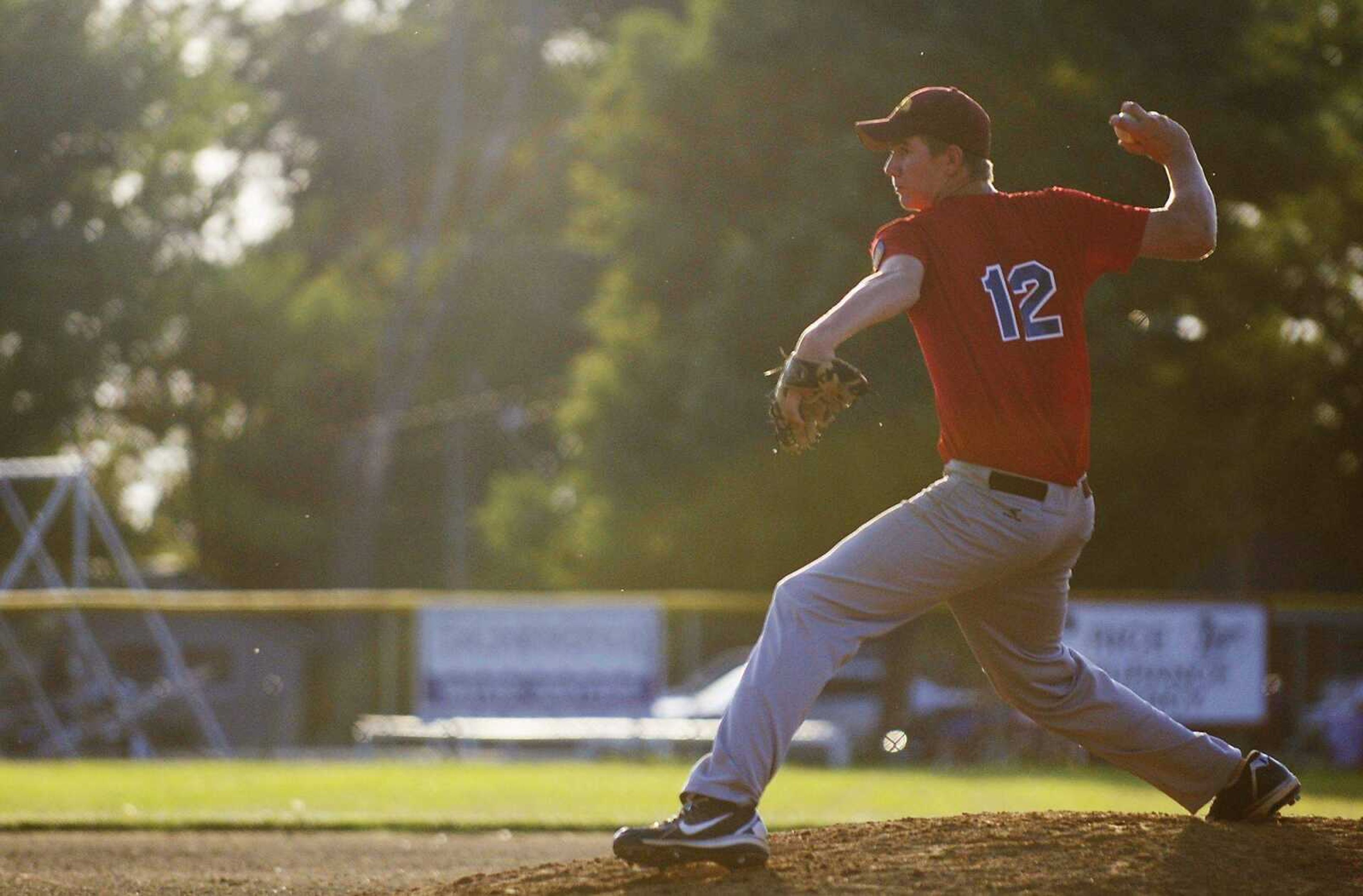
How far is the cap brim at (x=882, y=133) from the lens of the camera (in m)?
5.32

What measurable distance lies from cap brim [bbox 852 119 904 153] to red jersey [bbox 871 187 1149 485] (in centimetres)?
24

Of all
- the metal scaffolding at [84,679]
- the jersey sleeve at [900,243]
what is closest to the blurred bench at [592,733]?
the metal scaffolding at [84,679]

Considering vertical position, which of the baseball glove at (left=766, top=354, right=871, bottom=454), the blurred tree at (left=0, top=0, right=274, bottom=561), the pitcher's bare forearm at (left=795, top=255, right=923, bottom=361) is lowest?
the baseball glove at (left=766, top=354, right=871, bottom=454)

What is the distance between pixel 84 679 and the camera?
922 inches

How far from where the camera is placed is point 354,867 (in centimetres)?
754

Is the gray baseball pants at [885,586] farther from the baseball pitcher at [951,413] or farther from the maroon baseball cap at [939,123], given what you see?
the maroon baseball cap at [939,123]

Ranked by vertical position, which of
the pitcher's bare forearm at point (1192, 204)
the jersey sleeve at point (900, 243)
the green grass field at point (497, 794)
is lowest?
the green grass field at point (497, 794)

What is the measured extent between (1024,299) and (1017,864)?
147 cm

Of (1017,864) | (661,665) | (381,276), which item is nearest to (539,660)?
(661,665)

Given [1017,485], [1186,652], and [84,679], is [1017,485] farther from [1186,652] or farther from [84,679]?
[84,679]

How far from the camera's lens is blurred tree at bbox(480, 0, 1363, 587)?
2214 centimetres

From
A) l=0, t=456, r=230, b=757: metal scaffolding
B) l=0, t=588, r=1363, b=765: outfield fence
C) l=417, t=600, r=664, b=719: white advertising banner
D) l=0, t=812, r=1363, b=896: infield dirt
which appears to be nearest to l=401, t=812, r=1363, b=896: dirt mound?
l=0, t=812, r=1363, b=896: infield dirt

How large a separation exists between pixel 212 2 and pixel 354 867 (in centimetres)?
3349

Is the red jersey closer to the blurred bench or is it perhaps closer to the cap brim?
the cap brim
